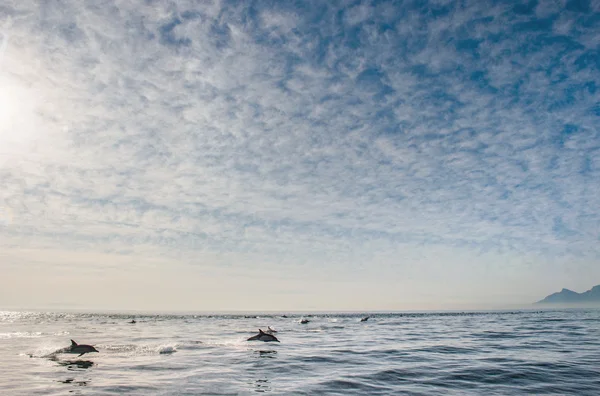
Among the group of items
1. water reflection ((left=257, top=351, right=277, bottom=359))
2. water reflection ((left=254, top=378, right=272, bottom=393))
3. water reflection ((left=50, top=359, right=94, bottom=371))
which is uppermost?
water reflection ((left=254, top=378, right=272, bottom=393))

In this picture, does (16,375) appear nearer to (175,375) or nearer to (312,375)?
(175,375)

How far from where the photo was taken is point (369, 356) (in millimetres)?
20688

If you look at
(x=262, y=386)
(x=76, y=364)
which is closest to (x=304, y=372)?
(x=262, y=386)

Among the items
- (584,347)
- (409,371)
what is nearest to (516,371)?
(409,371)

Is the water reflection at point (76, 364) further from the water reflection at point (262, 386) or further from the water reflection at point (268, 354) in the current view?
the water reflection at point (268, 354)

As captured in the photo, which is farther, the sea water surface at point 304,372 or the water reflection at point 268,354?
the water reflection at point 268,354

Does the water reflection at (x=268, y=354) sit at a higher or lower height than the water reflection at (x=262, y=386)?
lower

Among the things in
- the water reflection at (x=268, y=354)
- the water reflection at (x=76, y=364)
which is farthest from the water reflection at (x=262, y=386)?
the water reflection at (x=76, y=364)

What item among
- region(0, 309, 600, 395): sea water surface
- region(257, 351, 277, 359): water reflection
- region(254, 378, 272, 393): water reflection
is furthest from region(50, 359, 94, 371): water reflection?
region(257, 351, 277, 359): water reflection

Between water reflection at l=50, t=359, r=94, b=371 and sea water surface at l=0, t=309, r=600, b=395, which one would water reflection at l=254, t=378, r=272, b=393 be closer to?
sea water surface at l=0, t=309, r=600, b=395

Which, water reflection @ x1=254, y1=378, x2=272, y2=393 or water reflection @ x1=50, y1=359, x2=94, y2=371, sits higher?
water reflection @ x1=254, y1=378, x2=272, y2=393

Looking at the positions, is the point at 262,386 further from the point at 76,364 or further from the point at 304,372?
the point at 76,364

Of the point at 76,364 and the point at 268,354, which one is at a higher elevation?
the point at 76,364

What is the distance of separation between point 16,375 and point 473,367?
19.5 meters
